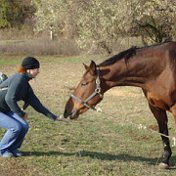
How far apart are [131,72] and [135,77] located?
10 cm

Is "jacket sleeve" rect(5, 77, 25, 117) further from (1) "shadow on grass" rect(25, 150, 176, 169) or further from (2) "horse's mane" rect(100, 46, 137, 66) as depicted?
(2) "horse's mane" rect(100, 46, 137, 66)

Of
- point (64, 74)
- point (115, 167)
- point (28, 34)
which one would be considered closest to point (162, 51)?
point (115, 167)

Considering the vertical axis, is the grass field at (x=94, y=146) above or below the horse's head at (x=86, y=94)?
below

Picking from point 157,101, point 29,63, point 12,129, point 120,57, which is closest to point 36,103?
point 12,129

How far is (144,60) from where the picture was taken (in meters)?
6.46

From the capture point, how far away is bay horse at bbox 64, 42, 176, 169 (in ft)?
20.3

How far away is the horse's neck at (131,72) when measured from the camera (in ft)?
20.6

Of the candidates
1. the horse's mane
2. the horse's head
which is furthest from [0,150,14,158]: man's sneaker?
the horse's mane

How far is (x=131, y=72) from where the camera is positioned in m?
6.42

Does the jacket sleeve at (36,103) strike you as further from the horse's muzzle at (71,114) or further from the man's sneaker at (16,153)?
the man's sneaker at (16,153)

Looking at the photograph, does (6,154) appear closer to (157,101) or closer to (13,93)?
(13,93)

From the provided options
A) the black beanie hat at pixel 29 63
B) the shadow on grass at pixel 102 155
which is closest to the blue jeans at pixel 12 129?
the shadow on grass at pixel 102 155

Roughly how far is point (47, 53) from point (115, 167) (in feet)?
97.2

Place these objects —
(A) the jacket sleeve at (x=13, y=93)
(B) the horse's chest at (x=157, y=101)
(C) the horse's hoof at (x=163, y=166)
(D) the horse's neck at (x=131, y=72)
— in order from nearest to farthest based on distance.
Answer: (A) the jacket sleeve at (x=13, y=93), (D) the horse's neck at (x=131, y=72), (B) the horse's chest at (x=157, y=101), (C) the horse's hoof at (x=163, y=166)
